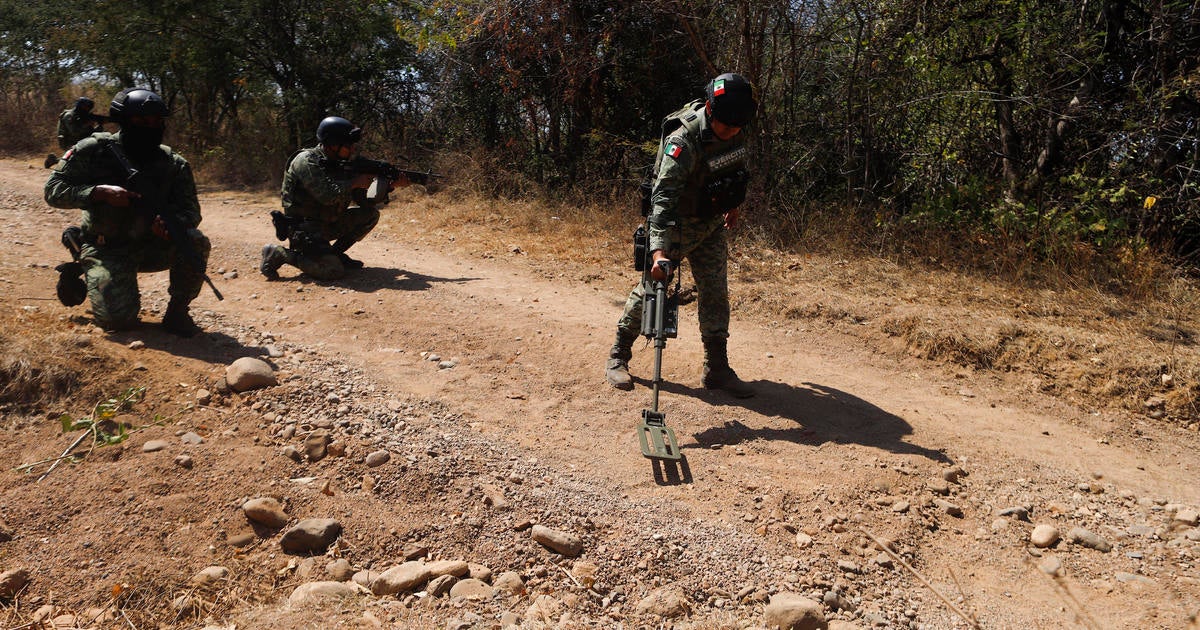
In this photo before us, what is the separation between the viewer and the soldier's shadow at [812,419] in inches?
160

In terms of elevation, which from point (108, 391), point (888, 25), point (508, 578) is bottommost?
point (508, 578)

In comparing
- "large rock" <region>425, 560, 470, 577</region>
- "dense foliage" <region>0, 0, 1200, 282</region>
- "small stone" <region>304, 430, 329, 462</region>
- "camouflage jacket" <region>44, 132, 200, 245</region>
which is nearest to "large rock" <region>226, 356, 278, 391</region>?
"small stone" <region>304, 430, 329, 462</region>

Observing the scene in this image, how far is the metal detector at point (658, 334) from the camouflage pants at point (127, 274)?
3.01 m

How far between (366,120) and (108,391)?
1014cm

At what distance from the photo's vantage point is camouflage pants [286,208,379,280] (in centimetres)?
660

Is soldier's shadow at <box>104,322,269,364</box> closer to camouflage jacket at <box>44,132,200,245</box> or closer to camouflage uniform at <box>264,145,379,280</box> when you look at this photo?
camouflage jacket at <box>44,132,200,245</box>

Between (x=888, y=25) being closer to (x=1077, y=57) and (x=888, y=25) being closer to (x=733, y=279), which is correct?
(x=1077, y=57)

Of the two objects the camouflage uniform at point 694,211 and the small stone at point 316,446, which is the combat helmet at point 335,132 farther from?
the small stone at point 316,446

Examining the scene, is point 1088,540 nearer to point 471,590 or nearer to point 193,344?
point 471,590

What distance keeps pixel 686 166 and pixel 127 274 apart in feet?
12.1

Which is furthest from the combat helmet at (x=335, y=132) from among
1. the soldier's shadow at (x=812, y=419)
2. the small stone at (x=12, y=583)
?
the small stone at (x=12, y=583)

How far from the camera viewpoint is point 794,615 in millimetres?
2727

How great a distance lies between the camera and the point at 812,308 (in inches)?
245

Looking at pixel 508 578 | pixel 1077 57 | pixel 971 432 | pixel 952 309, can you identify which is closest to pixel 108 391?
pixel 508 578
